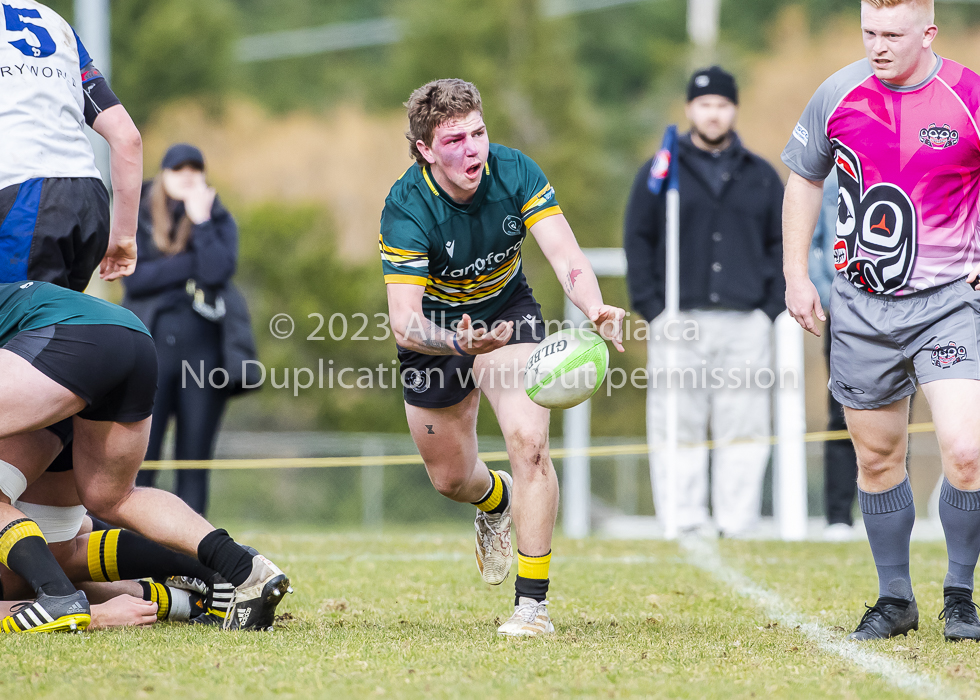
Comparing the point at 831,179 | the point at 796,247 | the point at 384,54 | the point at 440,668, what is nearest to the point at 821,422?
the point at 831,179

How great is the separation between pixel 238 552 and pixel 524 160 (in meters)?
1.98

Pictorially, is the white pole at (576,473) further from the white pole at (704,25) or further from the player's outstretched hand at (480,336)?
the white pole at (704,25)

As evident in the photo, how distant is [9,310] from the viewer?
4.21 m

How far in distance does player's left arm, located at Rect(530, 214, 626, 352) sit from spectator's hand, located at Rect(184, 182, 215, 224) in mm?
3789

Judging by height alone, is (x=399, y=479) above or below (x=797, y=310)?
below

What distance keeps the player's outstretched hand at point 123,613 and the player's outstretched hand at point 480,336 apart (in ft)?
5.28

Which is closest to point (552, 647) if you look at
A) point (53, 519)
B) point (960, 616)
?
point (960, 616)

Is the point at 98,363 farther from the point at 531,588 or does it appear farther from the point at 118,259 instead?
the point at 531,588

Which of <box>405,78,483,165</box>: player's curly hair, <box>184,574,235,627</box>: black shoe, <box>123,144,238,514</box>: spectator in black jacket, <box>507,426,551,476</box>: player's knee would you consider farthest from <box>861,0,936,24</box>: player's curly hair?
<box>123,144,238,514</box>: spectator in black jacket

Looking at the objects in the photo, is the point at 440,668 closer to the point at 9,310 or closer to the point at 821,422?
the point at 9,310

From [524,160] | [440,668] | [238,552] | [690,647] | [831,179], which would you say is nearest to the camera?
[440,668]

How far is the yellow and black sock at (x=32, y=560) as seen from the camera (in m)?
4.14

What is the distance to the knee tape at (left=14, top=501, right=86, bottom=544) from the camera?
4688mm

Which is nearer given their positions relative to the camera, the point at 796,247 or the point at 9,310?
the point at 9,310
